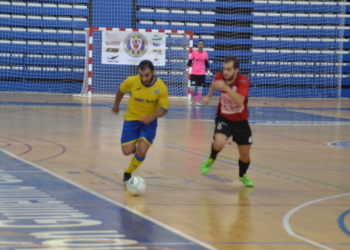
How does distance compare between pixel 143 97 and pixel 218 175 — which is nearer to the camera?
pixel 143 97

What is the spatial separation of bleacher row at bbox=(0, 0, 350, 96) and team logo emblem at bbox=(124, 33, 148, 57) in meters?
2.84

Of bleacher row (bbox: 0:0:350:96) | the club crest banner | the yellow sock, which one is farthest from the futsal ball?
bleacher row (bbox: 0:0:350:96)

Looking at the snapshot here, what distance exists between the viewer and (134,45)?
856 inches

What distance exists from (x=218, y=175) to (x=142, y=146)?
124cm

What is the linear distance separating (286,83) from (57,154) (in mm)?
20711

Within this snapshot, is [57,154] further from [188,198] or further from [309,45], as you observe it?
[309,45]

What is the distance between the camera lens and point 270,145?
10.3m

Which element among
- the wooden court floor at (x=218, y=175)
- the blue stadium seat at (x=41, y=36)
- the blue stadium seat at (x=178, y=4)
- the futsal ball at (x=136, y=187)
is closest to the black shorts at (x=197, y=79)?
the wooden court floor at (x=218, y=175)

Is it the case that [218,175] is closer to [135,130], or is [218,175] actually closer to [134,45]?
[135,130]

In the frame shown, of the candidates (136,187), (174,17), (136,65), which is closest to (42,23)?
(136,65)

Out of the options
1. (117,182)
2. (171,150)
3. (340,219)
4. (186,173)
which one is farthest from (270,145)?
(340,219)

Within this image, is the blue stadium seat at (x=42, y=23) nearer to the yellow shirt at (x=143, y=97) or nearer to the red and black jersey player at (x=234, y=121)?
the yellow shirt at (x=143, y=97)

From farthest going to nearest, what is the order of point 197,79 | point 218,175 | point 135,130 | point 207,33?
1. point 207,33
2. point 197,79
3. point 218,175
4. point 135,130

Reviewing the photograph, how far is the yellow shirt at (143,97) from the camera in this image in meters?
6.51
